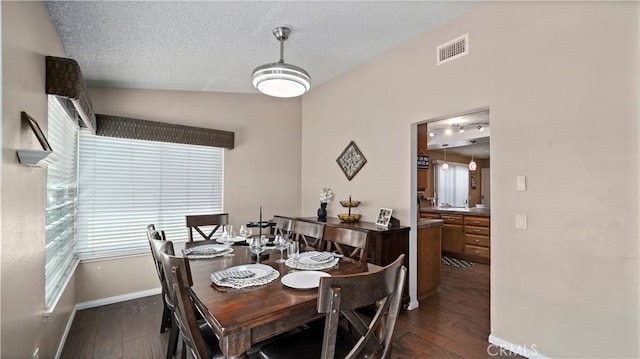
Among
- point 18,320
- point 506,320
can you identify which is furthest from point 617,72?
point 18,320

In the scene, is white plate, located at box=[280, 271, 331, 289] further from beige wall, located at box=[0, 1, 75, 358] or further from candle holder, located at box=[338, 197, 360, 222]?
candle holder, located at box=[338, 197, 360, 222]

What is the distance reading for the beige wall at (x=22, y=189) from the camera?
1221 millimetres

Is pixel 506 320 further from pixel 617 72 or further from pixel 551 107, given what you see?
pixel 617 72

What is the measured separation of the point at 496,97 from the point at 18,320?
3484 millimetres

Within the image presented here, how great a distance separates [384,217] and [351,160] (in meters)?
0.98

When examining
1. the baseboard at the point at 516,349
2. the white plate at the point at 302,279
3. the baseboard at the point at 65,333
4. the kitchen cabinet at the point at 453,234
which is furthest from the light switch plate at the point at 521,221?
the baseboard at the point at 65,333

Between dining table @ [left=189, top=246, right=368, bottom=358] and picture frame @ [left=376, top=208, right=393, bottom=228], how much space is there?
175cm

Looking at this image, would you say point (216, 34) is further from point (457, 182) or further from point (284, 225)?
point (457, 182)

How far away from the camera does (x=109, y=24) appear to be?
2.11m

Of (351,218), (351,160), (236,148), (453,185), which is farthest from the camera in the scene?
(453,185)

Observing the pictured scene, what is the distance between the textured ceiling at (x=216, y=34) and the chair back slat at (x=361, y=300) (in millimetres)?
2094

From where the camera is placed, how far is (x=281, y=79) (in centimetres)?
221

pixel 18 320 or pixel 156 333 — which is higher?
pixel 18 320

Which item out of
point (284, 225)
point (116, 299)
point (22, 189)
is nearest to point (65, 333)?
point (116, 299)
